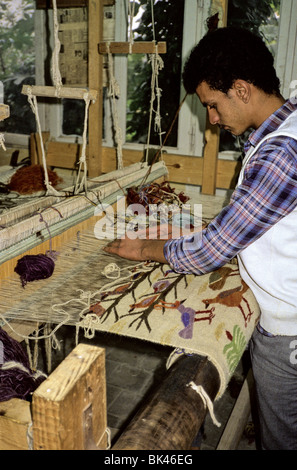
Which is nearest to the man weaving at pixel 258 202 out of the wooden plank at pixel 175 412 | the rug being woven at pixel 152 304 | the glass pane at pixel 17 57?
the rug being woven at pixel 152 304

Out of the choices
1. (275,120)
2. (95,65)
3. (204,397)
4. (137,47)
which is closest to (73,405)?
(204,397)

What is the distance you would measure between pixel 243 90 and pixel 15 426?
49.4 inches

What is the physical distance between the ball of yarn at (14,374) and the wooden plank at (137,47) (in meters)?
2.29

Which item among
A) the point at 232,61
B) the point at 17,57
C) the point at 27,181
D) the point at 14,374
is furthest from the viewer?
the point at 17,57

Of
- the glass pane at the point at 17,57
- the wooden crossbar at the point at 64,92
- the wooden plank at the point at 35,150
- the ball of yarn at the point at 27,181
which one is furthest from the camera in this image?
the glass pane at the point at 17,57

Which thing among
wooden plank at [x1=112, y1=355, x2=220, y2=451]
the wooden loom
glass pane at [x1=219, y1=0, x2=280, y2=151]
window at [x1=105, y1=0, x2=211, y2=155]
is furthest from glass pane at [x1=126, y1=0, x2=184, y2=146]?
the wooden loom

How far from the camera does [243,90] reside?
5.01 feet

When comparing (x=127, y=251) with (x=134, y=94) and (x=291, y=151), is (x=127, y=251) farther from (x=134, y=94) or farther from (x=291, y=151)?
(x=134, y=94)

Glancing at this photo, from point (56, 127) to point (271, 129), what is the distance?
12.9 feet

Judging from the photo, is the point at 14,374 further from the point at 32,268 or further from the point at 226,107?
the point at 226,107

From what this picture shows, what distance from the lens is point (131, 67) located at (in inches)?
186

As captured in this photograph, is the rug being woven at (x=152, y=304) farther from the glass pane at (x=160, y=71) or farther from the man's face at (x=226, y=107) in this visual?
the glass pane at (x=160, y=71)

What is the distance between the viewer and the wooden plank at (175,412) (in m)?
1.00

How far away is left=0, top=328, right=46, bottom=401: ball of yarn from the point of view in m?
1.14
